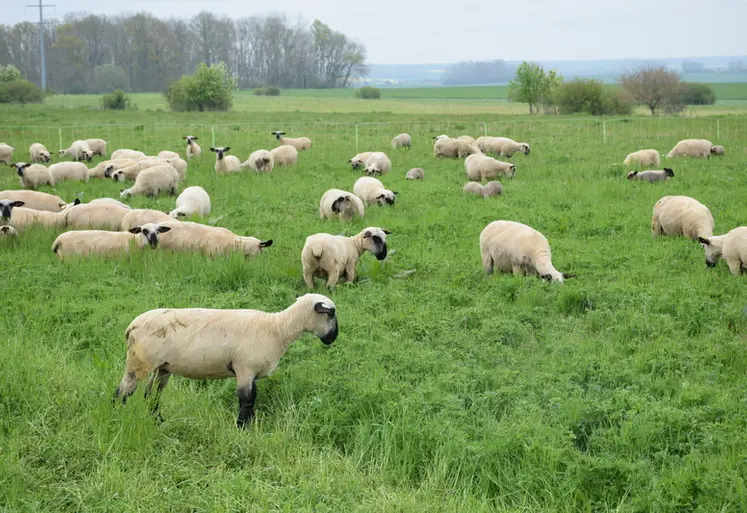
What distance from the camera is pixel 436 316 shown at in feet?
32.5

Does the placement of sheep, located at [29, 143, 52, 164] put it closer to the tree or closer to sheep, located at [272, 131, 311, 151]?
sheep, located at [272, 131, 311, 151]

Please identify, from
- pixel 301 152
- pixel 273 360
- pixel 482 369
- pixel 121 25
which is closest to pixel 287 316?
pixel 273 360

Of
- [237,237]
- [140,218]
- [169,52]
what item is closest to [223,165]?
[140,218]

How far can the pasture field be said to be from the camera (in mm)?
5926

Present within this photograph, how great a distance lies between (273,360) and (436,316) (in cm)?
315

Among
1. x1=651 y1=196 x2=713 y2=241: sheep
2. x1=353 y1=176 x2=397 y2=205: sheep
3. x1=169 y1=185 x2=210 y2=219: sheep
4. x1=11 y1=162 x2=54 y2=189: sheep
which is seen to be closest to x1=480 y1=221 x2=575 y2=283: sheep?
x1=651 y1=196 x2=713 y2=241: sheep

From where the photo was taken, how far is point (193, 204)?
1684 centimetres

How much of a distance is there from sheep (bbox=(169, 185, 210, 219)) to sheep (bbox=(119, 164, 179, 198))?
2.22 m

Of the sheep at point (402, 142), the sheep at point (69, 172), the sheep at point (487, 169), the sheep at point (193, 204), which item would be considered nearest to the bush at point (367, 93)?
the sheep at point (402, 142)

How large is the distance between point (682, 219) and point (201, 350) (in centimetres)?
1050

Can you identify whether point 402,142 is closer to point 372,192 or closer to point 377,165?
point 377,165

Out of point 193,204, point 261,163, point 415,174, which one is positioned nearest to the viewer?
point 193,204

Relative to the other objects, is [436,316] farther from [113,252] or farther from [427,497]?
[113,252]

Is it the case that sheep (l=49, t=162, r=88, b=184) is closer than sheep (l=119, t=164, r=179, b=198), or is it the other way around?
sheep (l=119, t=164, r=179, b=198)
